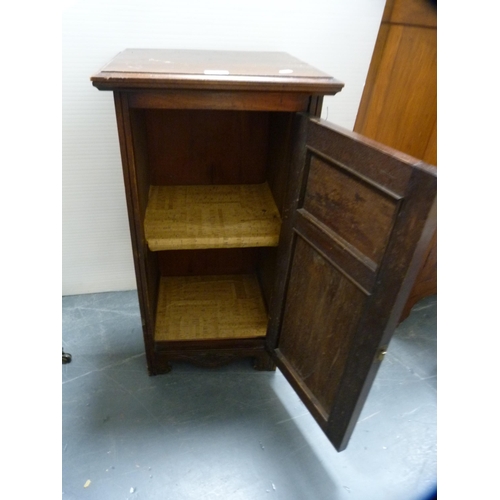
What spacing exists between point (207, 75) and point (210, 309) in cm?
81

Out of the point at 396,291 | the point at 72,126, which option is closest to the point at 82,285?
the point at 72,126

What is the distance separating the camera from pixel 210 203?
3.83ft

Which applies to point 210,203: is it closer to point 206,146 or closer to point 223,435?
point 206,146

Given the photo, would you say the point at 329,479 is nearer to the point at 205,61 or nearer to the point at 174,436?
the point at 174,436

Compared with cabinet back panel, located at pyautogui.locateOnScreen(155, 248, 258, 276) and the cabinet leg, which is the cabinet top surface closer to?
cabinet back panel, located at pyautogui.locateOnScreen(155, 248, 258, 276)

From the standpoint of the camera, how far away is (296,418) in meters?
1.14

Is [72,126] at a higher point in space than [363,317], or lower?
higher

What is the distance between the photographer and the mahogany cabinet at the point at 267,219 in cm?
68

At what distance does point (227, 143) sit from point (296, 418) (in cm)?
92

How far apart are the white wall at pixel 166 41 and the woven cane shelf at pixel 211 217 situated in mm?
260

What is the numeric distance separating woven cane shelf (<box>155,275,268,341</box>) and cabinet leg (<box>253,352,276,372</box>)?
0.31 feet

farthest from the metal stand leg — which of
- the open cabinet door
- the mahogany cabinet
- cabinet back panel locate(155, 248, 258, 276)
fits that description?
the open cabinet door

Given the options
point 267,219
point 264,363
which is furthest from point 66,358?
point 267,219

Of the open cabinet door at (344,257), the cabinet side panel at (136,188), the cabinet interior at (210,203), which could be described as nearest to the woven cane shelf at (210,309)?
the cabinet interior at (210,203)
